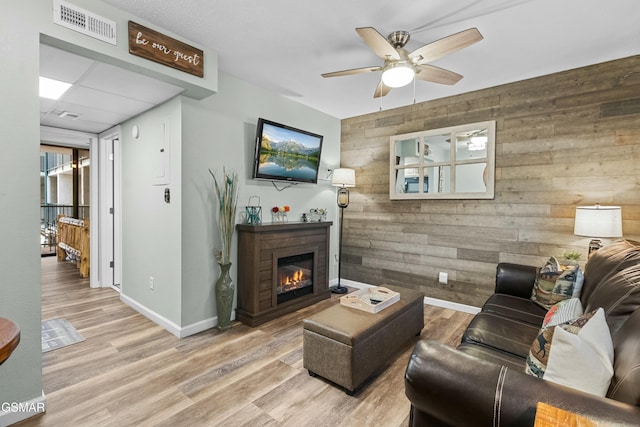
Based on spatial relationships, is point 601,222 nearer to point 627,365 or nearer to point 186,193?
point 627,365

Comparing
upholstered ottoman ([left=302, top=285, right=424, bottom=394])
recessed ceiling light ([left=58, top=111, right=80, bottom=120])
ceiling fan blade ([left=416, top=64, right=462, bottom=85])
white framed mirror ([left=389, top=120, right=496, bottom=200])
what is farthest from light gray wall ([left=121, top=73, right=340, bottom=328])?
ceiling fan blade ([left=416, top=64, right=462, bottom=85])

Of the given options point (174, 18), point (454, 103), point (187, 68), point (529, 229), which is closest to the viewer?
point (174, 18)

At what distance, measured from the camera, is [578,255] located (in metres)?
2.76

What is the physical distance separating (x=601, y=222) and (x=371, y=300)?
1.98 metres

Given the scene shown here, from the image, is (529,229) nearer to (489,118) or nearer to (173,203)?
(489,118)

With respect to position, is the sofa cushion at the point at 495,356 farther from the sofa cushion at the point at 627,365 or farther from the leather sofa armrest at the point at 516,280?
the leather sofa armrest at the point at 516,280

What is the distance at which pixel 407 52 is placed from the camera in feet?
7.34

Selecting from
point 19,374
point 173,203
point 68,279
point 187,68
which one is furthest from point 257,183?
point 68,279

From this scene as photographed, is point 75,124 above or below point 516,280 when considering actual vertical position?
above

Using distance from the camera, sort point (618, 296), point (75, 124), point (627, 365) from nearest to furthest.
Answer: point (627, 365) → point (618, 296) → point (75, 124)

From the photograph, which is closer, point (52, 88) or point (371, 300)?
point (371, 300)

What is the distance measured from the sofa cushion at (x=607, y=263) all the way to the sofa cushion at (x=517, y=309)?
0.98ft

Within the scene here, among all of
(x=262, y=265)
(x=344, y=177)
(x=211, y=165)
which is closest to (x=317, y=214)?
(x=344, y=177)

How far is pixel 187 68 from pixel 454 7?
6.70 ft
